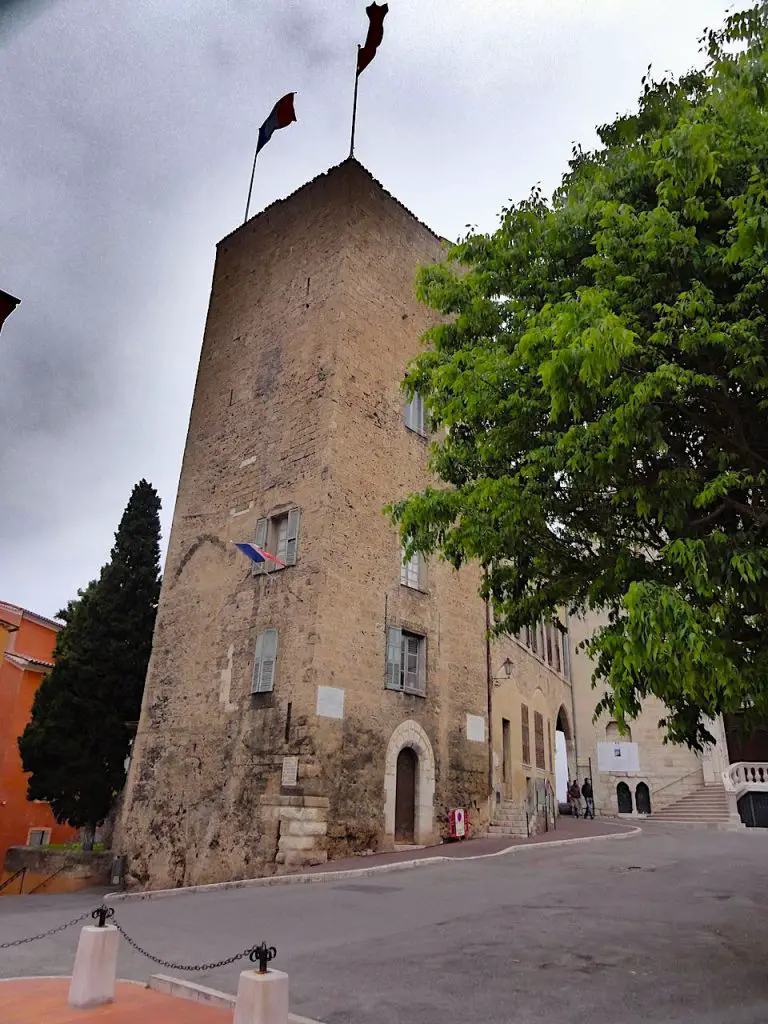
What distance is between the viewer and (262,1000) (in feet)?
14.0

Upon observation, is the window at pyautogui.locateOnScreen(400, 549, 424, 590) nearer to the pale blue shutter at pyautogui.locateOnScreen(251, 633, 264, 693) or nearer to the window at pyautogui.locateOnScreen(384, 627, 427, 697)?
the window at pyautogui.locateOnScreen(384, 627, 427, 697)

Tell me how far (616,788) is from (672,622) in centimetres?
2875

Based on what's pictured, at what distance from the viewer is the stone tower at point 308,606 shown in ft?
48.5

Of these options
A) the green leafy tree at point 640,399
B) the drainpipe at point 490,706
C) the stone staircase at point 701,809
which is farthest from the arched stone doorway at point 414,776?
the stone staircase at point 701,809

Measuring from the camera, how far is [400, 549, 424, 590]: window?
17.7 m

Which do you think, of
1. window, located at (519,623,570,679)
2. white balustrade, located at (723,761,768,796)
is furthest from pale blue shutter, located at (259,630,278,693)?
white balustrade, located at (723,761,768,796)

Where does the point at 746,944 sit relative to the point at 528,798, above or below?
below

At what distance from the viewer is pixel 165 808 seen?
16.3 metres

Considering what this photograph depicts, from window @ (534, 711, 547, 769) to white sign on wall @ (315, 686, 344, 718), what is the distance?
11073 mm

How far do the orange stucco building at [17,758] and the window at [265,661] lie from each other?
11428 millimetres

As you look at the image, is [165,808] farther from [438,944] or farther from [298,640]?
[438,944]

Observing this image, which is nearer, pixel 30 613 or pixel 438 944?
pixel 438 944

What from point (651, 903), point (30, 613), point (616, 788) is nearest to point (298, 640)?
point (651, 903)

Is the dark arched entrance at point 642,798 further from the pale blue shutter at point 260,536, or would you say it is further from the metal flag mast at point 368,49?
the metal flag mast at point 368,49
